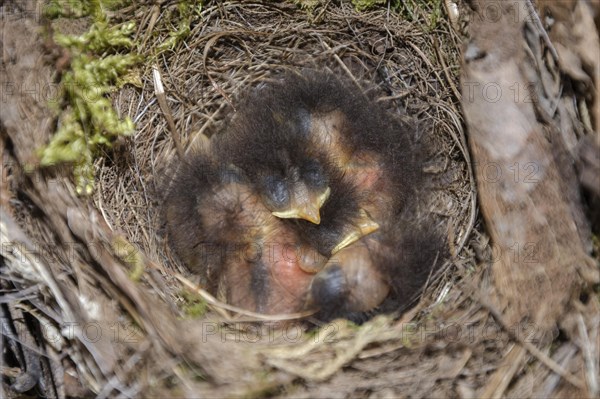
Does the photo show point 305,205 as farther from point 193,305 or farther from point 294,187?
point 193,305

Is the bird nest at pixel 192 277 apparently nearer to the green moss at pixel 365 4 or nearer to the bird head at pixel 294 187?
the green moss at pixel 365 4

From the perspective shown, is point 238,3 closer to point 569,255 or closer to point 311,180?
point 311,180

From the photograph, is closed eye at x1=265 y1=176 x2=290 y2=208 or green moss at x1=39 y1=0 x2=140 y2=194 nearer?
green moss at x1=39 y1=0 x2=140 y2=194

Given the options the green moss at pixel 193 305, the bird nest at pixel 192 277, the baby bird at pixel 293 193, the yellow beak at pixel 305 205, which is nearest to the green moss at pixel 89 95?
the bird nest at pixel 192 277

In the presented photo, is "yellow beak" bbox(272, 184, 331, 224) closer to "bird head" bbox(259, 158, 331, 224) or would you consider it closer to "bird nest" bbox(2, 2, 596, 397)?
"bird head" bbox(259, 158, 331, 224)

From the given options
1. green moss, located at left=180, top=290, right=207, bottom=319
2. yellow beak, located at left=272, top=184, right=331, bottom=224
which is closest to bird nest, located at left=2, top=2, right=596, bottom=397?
green moss, located at left=180, top=290, right=207, bottom=319

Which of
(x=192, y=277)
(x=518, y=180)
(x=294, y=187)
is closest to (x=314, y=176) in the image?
(x=294, y=187)
